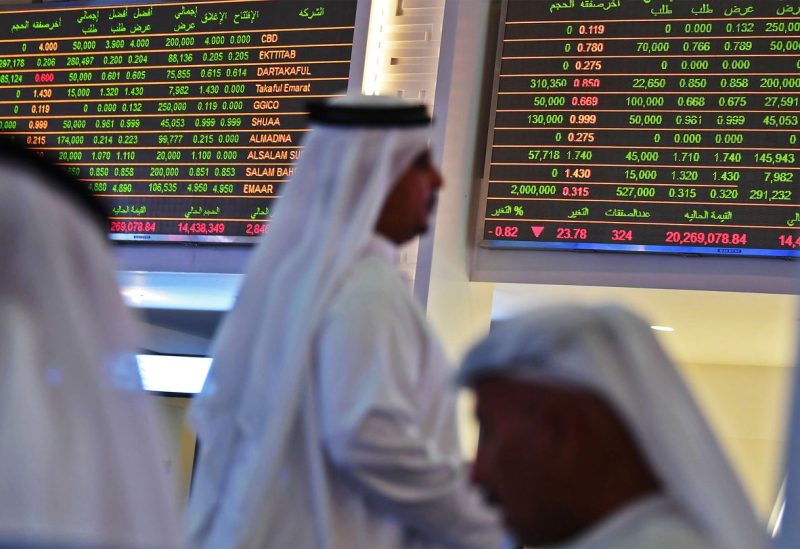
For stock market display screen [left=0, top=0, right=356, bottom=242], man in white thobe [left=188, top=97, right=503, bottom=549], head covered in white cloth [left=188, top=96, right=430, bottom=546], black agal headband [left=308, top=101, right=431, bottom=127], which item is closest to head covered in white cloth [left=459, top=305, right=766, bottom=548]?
man in white thobe [left=188, top=97, right=503, bottom=549]

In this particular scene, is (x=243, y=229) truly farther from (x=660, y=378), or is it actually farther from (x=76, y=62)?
(x=660, y=378)

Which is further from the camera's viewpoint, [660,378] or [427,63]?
[427,63]

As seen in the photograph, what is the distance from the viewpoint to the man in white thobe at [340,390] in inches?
94.3

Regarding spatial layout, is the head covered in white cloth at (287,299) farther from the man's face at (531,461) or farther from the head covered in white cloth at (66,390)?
the head covered in white cloth at (66,390)

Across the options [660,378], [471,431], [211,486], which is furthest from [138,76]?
[660,378]

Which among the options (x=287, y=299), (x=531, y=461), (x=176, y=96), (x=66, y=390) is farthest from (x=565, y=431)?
(x=176, y=96)

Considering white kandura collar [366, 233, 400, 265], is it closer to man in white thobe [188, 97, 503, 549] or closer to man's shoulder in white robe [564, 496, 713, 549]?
man in white thobe [188, 97, 503, 549]

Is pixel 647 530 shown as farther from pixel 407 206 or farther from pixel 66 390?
pixel 407 206

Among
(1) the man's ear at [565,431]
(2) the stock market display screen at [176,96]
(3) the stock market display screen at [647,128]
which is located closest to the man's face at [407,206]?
(1) the man's ear at [565,431]

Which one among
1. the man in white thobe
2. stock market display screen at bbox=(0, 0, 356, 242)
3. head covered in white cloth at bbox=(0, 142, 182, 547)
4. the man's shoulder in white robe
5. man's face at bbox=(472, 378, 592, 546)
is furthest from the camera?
stock market display screen at bbox=(0, 0, 356, 242)

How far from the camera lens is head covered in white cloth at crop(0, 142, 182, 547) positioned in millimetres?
1187

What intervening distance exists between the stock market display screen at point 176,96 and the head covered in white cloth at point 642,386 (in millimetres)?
3623

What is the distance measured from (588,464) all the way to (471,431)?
3.35m

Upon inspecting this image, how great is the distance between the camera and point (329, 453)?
96.1 inches
